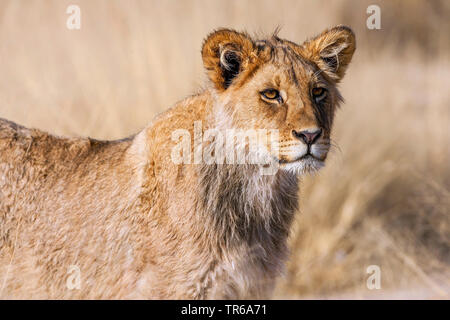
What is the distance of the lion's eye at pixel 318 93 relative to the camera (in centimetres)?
387

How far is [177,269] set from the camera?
11.9 feet

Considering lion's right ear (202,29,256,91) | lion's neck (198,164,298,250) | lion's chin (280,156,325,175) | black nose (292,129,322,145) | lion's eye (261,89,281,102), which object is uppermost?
lion's right ear (202,29,256,91)

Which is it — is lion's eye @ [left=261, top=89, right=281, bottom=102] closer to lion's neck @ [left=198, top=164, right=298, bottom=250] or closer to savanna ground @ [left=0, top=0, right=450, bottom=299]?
lion's neck @ [left=198, top=164, right=298, bottom=250]

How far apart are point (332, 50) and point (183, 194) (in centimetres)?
141

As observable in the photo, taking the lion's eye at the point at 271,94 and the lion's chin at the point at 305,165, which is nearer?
the lion's chin at the point at 305,165

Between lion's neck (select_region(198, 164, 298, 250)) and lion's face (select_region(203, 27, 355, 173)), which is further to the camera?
lion's neck (select_region(198, 164, 298, 250))

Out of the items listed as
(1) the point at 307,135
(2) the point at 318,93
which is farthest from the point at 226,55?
(1) the point at 307,135

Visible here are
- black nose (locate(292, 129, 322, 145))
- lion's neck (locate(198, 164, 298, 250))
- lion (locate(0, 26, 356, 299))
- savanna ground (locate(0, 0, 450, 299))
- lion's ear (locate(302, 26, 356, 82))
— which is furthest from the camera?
savanna ground (locate(0, 0, 450, 299))

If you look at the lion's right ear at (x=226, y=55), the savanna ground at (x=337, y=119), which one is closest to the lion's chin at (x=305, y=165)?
the lion's right ear at (x=226, y=55)

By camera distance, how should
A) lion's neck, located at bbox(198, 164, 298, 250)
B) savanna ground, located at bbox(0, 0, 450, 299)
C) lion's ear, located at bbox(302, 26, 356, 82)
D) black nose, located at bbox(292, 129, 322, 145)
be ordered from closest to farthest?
1. black nose, located at bbox(292, 129, 322, 145)
2. lion's neck, located at bbox(198, 164, 298, 250)
3. lion's ear, located at bbox(302, 26, 356, 82)
4. savanna ground, located at bbox(0, 0, 450, 299)

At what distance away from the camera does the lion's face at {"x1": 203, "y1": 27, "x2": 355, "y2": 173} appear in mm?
3584

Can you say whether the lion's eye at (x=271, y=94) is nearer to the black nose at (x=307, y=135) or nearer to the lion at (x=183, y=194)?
the lion at (x=183, y=194)

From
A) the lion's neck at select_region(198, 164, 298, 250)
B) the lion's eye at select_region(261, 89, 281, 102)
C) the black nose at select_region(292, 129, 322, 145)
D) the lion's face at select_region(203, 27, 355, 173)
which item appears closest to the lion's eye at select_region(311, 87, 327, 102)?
the lion's face at select_region(203, 27, 355, 173)
